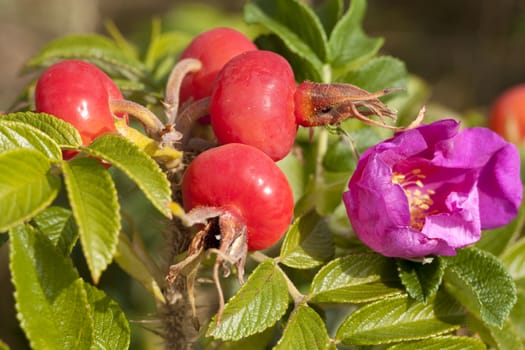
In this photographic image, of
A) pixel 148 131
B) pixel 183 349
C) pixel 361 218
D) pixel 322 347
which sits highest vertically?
pixel 148 131

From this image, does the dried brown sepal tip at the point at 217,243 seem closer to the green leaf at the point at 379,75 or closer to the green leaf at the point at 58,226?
the green leaf at the point at 58,226

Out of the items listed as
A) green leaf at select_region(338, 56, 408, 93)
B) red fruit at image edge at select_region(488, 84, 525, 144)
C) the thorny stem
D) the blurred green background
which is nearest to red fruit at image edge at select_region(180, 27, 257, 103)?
the thorny stem

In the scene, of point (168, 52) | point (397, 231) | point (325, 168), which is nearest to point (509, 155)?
point (397, 231)

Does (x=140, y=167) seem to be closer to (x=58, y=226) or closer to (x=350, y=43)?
(x=58, y=226)

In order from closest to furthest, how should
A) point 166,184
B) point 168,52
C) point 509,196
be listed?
1. point 166,184
2. point 509,196
3. point 168,52

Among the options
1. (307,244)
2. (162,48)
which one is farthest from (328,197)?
(162,48)

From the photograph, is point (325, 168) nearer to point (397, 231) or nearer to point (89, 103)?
point (397, 231)
